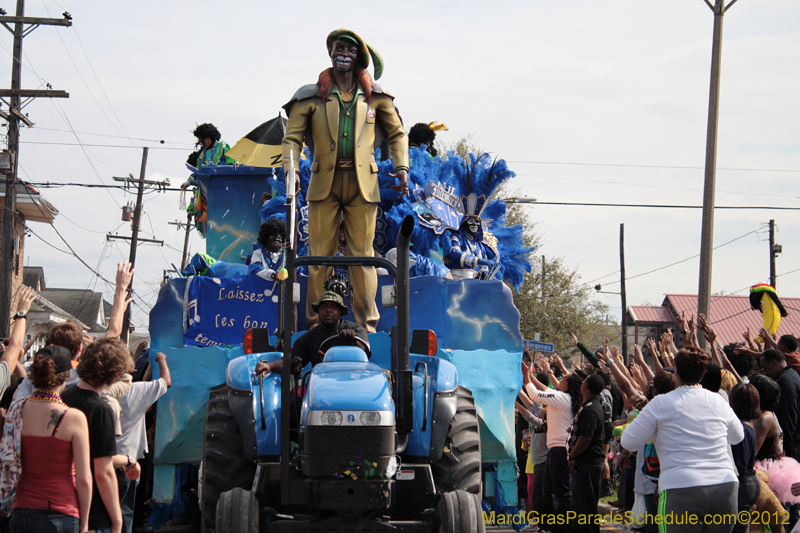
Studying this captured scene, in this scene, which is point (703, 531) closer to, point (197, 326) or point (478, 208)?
point (197, 326)

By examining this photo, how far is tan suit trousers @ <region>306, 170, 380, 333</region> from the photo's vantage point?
707 centimetres

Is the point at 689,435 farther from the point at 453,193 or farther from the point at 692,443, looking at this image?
the point at 453,193

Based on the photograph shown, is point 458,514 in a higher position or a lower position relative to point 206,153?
lower

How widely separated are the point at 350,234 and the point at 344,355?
8.57ft

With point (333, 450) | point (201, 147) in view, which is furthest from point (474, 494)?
point (201, 147)

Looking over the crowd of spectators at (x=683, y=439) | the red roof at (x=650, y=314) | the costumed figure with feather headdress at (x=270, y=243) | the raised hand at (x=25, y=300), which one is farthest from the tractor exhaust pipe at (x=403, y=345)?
the red roof at (x=650, y=314)

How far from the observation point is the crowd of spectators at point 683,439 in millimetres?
4375

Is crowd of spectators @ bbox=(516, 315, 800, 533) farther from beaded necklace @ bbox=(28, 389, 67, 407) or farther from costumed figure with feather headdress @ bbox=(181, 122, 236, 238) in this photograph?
costumed figure with feather headdress @ bbox=(181, 122, 236, 238)

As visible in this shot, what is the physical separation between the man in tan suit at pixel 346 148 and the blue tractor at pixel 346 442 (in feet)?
6.04

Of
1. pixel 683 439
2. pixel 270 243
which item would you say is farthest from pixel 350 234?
pixel 683 439

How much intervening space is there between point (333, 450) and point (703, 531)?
82.3 inches

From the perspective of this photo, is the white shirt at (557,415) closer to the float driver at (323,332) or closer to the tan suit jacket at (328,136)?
the tan suit jacket at (328,136)

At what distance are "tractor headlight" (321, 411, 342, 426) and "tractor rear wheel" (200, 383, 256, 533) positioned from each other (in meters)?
0.98

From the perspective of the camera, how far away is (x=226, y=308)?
7.34 metres
